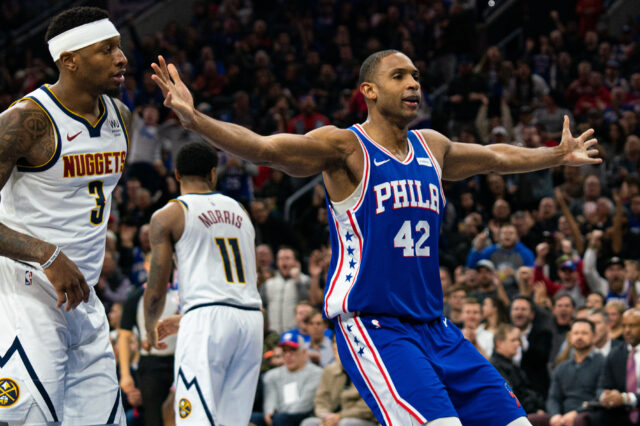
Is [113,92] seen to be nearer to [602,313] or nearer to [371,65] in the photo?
[371,65]

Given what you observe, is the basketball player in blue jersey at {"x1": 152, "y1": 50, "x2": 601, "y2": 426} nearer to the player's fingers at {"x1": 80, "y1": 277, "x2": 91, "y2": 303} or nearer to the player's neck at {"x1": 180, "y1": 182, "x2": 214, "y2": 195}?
the player's fingers at {"x1": 80, "y1": 277, "x2": 91, "y2": 303}

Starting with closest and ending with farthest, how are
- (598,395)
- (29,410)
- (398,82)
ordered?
(29,410) < (398,82) < (598,395)

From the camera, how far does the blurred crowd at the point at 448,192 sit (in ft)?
30.3

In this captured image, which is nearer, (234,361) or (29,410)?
(29,410)

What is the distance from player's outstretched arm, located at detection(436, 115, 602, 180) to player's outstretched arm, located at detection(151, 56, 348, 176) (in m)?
0.82

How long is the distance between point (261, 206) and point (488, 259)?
3.59 meters

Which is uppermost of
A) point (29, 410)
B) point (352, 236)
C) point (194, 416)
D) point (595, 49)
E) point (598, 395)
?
point (595, 49)

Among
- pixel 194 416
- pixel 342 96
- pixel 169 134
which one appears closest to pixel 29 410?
pixel 194 416

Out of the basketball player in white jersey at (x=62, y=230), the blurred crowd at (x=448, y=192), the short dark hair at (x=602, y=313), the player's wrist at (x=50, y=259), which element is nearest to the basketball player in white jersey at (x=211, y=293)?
the blurred crowd at (x=448, y=192)

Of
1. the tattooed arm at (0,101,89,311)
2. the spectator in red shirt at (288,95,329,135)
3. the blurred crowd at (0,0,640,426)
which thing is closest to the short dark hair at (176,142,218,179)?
the blurred crowd at (0,0,640,426)

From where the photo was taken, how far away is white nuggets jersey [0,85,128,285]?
174 inches

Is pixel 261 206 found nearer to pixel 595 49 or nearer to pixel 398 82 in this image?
pixel 595 49

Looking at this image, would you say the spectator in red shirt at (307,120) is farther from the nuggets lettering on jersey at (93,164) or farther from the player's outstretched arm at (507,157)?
the nuggets lettering on jersey at (93,164)

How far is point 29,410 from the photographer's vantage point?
4246 millimetres
